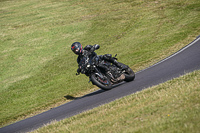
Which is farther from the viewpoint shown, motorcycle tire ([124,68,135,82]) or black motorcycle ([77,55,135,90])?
motorcycle tire ([124,68,135,82])

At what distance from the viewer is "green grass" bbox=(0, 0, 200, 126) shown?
15.9 metres

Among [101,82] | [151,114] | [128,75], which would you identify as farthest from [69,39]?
[151,114]

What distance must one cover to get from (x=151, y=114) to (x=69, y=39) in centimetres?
2322

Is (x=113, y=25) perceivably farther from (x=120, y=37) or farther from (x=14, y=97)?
(x=14, y=97)

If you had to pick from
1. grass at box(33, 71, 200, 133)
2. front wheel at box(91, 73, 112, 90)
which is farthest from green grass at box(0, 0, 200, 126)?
grass at box(33, 71, 200, 133)

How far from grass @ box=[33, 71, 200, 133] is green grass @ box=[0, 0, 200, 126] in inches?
219

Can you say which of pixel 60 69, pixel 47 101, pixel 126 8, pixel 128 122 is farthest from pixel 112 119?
pixel 126 8

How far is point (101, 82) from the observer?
35.4ft

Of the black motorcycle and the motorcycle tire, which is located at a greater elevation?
the black motorcycle

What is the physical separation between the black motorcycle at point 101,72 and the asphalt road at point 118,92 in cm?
35

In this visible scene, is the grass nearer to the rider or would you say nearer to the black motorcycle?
the black motorcycle

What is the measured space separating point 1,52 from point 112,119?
23.7 metres

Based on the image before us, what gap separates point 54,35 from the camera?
30969 millimetres

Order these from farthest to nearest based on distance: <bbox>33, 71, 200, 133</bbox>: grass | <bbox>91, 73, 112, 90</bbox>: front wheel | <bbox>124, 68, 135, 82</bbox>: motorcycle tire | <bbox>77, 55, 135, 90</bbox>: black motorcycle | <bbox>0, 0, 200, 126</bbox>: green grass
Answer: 1. <bbox>0, 0, 200, 126</bbox>: green grass
2. <bbox>124, 68, 135, 82</bbox>: motorcycle tire
3. <bbox>77, 55, 135, 90</bbox>: black motorcycle
4. <bbox>91, 73, 112, 90</bbox>: front wheel
5. <bbox>33, 71, 200, 133</bbox>: grass
